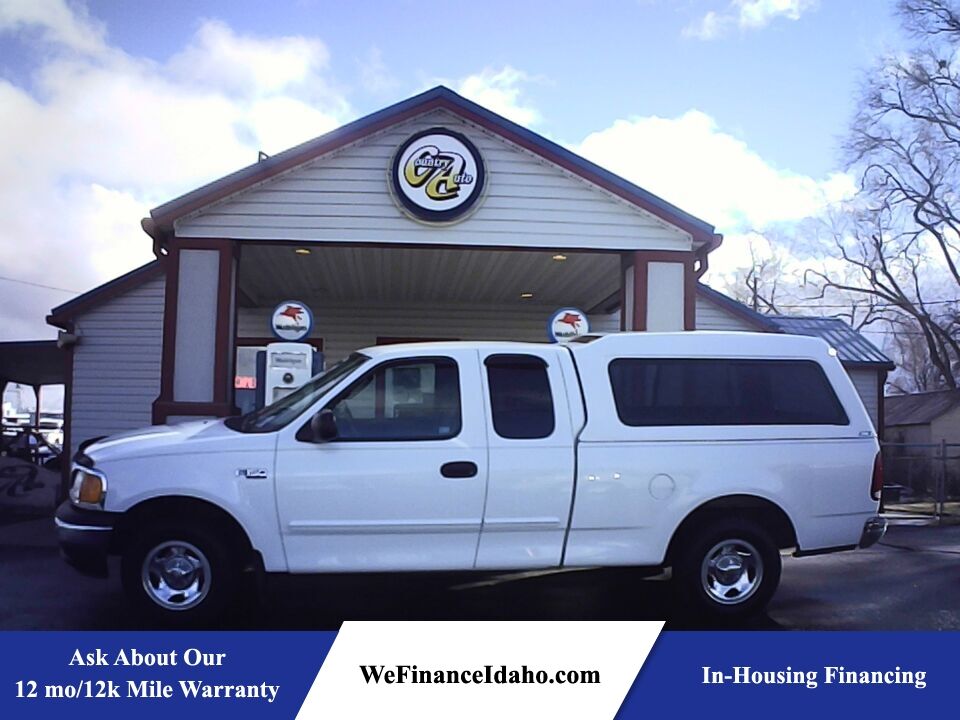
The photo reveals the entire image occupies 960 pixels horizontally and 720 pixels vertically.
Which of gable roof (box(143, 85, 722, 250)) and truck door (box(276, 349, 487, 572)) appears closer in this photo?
truck door (box(276, 349, 487, 572))

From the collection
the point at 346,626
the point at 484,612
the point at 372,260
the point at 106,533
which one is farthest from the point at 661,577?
the point at 372,260

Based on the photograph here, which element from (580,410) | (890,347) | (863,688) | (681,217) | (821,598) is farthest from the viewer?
(890,347)

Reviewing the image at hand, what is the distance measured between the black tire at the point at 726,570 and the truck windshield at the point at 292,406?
8.51ft

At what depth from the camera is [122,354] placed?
14.7m

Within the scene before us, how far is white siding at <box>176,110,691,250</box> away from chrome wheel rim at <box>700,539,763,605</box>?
550 centimetres

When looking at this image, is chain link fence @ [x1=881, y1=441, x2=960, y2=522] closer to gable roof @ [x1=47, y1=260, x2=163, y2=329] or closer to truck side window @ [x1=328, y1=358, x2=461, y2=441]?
truck side window @ [x1=328, y1=358, x2=461, y2=441]

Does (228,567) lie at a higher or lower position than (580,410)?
lower

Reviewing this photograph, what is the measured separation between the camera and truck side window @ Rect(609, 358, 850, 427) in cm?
588

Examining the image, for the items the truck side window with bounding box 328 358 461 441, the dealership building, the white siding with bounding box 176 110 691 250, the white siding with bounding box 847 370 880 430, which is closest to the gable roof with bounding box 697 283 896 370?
the white siding with bounding box 847 370 880 430

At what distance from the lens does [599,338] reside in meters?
6.09

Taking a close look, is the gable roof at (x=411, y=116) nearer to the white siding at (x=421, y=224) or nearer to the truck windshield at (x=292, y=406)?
the white siding at (x=421, y=224)

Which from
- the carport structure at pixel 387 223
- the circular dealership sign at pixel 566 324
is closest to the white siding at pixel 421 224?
the carport structure at pixel 387 223

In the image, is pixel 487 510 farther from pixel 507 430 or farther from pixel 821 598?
pixel 821 598

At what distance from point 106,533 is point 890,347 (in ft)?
188
